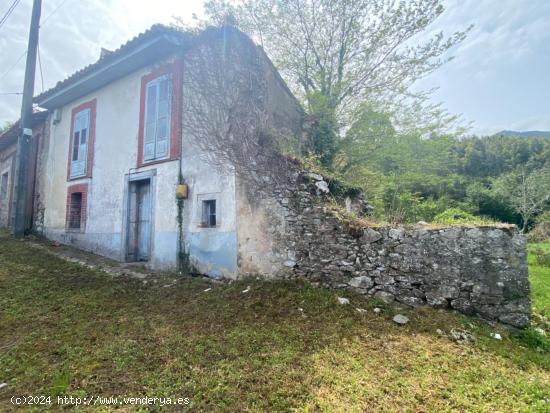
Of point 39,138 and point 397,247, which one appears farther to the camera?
point 39,138

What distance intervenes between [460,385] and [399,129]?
334 inches

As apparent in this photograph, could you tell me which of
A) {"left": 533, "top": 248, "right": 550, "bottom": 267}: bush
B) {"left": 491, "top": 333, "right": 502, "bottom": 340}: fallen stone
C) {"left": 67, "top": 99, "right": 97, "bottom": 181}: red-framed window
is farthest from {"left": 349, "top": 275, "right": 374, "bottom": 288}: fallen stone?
{"left": 67, "top": 99, "right": 97, "bottom": 181}: red-framed window

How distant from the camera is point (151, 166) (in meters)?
7.64

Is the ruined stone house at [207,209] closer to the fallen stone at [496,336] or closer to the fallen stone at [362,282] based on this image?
the fallen stone at [362,282]

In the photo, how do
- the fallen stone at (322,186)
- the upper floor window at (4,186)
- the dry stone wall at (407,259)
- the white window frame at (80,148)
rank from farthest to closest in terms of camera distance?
1. the upper floor window at (4,186)
2. the white window frame at (80,148)
3. the fallen stone at (322,186)
4. the dry stone wall at (407,259)

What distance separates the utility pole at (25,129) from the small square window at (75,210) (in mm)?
1813

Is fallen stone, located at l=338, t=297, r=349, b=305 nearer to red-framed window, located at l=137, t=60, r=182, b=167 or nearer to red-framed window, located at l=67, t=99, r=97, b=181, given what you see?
red-framed window, located at l=137, t=60, r=182, b=167

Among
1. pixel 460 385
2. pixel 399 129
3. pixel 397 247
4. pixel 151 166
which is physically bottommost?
pixel 460 385

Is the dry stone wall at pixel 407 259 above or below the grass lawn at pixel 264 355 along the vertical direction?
above

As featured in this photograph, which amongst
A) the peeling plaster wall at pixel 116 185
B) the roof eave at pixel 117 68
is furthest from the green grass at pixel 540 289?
the roof eave at pixel 117 68

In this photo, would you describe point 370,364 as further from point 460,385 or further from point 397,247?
point 397,247

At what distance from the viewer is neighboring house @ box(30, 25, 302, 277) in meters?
6.44

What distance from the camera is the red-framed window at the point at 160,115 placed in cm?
723

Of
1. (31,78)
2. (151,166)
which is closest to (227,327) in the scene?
(151,166)
